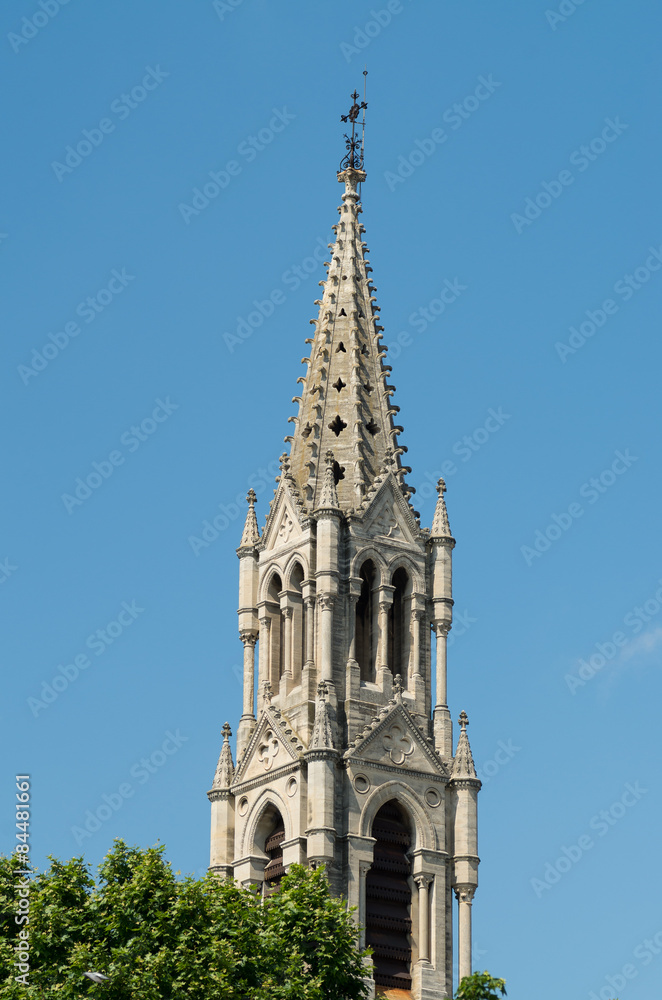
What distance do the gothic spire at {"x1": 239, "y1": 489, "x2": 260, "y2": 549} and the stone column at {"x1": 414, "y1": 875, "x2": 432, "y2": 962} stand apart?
1558cm

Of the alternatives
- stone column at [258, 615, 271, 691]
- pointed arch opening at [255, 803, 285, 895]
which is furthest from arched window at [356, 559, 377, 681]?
pointed arch opening at [255, 803, 285, 895]

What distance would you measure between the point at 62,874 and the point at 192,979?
6.51 m

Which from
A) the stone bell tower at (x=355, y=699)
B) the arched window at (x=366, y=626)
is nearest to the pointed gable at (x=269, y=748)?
the stone bell tower at (x=355, y=699)

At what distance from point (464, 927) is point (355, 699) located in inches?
365

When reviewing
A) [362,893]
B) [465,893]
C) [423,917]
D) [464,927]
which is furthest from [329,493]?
[464,927]

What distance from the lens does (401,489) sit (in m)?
104

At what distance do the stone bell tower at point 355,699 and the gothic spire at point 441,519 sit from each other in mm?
74

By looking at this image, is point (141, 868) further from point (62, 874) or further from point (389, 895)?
point (389, 895)

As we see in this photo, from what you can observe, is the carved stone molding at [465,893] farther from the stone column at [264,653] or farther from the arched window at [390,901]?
the stone column at [264,653]

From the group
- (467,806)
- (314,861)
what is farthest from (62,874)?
(467,806)

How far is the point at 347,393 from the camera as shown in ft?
348

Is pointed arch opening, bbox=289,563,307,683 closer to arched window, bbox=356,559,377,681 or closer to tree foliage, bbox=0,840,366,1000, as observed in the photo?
arched window, bbox=356,559,377,681

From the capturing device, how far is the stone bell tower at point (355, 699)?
9675 centimetres

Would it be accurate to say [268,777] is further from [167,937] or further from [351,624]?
[167,937]
